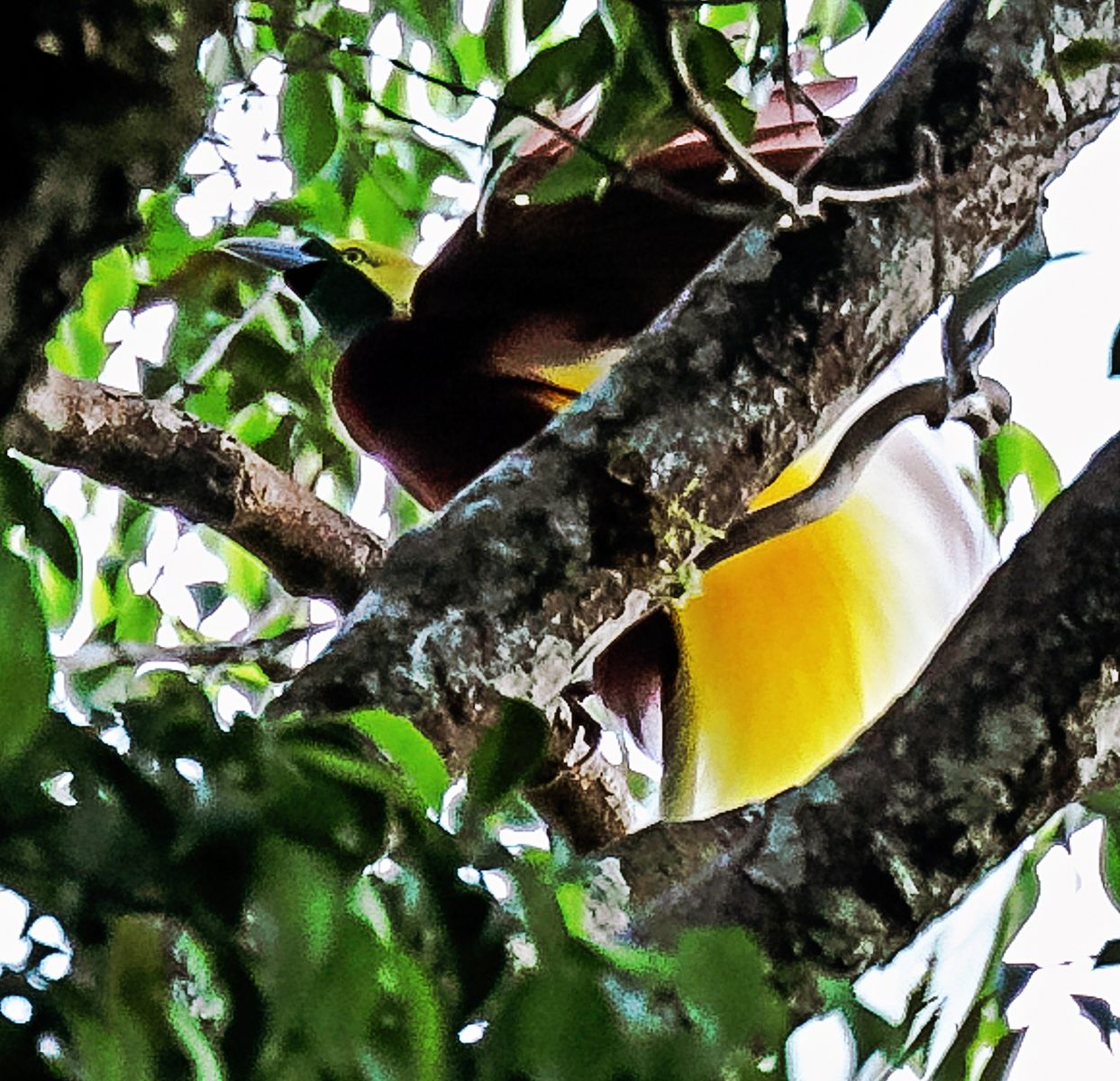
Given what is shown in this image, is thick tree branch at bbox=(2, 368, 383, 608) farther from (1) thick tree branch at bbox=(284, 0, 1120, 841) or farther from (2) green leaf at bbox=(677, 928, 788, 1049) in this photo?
(2) green leaf at bbox=(677, 928, 788, 1049)

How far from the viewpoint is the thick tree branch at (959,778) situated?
0.40 metres

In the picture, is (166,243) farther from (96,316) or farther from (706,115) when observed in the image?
(706,115)

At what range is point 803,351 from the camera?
1.48 ft

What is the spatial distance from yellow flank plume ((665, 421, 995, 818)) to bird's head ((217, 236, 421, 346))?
229mm

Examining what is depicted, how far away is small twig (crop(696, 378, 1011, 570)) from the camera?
52 cm

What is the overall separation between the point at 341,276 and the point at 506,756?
0.49 m

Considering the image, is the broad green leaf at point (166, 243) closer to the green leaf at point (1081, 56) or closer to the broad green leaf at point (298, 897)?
the green leaf at point (1081, 56)

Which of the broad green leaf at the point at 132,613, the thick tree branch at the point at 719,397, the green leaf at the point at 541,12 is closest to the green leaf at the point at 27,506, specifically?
the thick tree branch at the point at 719,397

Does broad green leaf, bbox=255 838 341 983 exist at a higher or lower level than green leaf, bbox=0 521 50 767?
lower

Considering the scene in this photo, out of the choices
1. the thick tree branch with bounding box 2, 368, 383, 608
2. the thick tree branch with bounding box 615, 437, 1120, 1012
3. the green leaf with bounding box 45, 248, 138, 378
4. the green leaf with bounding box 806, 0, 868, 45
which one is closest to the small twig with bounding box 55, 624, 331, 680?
the thick tree branch with bounding box 2, 368, 383, 608

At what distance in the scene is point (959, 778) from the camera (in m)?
0.40

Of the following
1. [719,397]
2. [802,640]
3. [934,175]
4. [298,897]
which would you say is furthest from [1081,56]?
[298,897]

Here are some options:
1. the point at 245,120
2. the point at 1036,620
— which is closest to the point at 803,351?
the point at 1036,620

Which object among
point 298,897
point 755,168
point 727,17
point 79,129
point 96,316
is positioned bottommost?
point 298,897
